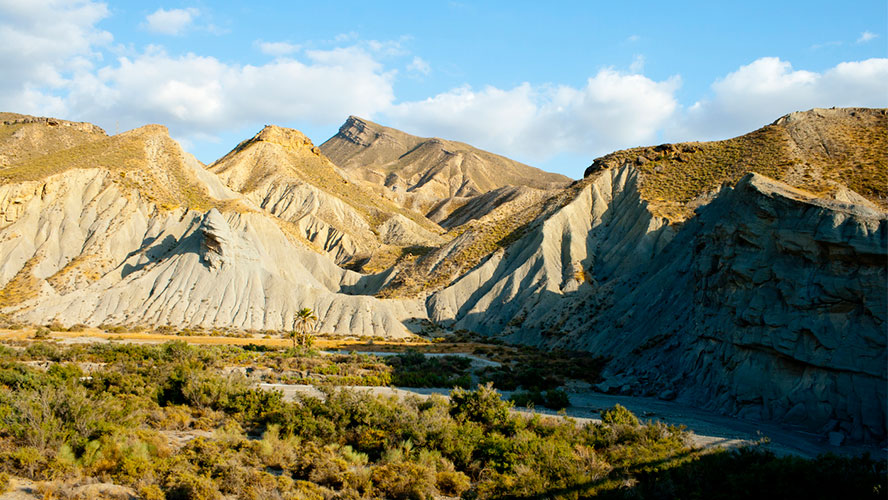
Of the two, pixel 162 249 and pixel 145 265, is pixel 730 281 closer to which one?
pixel 145 265

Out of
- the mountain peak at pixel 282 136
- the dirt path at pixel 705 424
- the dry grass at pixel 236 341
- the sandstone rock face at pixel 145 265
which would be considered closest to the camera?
the dirt path at pixel 705 424

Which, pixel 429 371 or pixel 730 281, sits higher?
pixel 730 281

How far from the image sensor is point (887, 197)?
3412cm

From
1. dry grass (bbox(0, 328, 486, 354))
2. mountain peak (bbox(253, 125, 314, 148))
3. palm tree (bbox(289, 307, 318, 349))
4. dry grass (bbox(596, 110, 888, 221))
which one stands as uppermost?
mountain peak (bbox(253, 125, 314, 148))

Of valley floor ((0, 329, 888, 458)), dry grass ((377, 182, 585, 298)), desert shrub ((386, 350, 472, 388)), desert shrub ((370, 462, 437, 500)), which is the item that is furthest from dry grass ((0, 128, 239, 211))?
desert shrub ((370, 462, 437, 500))

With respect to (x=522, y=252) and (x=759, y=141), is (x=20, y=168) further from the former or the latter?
(x=759, y=141)

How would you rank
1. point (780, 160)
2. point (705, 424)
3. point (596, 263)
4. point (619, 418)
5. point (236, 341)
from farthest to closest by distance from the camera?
point (596, 263), point (780, 160), point (236, 341), point (705, 424), point (619, 418)

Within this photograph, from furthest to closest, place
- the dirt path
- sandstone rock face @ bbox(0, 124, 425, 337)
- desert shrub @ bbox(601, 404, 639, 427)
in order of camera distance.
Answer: sandstone rock face @ bbox(0, 124, 425, 337) → desert shrub @ bbox(601, 404, 639, 427) → the dirt path

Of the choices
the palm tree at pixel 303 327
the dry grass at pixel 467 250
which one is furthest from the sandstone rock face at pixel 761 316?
the dry grass at pixel 467 250

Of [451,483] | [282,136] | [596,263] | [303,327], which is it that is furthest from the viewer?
[282,136]

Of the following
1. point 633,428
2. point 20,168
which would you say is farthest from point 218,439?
point 20,168

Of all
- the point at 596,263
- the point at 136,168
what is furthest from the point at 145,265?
the point at 596,263

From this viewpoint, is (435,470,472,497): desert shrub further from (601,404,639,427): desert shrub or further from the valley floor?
the valley floor

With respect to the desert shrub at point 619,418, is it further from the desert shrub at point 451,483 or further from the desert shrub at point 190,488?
the desert shrub at point 190,488
